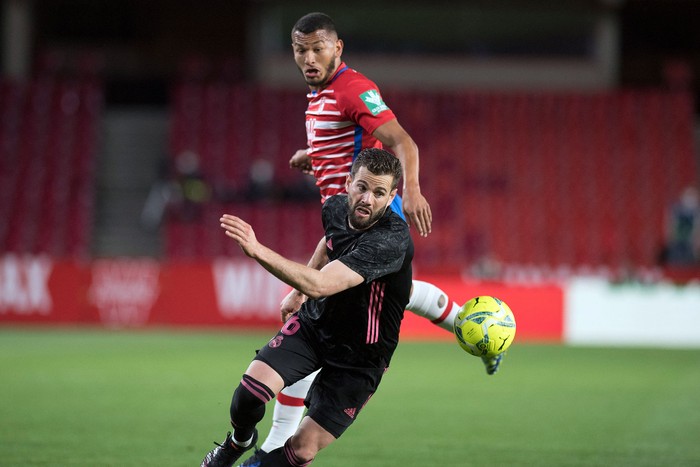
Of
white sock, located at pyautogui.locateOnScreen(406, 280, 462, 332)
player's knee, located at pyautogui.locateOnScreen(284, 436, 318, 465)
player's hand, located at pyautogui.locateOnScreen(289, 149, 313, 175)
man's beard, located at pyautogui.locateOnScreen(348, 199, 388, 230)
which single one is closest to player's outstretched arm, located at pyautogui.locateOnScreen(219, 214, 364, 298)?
man's beard, located at pyautogui.locateOnScreen(348, 199, 388, 230)

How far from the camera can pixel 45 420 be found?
7.43 metres

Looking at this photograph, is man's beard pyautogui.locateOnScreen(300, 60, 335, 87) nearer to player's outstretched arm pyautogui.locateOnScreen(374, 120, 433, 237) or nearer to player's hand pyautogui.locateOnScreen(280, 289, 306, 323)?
player's outstretched arm pyautogui.locateOnScreen(374, 120, 433, 237)

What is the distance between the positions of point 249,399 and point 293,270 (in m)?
0.77

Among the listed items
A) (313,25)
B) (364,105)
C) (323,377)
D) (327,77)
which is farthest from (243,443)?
(313,25)

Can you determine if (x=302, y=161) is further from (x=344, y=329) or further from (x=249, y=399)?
(x=249, y=399)

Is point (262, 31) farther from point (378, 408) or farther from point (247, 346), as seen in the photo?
point (378, 408)

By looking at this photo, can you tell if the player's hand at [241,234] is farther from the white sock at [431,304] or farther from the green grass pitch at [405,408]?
the green grass pitch at [405,408]

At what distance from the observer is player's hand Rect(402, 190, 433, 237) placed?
16.5 ft

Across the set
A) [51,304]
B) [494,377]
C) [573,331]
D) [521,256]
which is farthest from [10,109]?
[494,377]

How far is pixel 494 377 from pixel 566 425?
3264 mm

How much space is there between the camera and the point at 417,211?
5.02 meters

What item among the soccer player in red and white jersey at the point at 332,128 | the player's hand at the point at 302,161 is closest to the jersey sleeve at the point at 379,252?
the soccer player in red and white jersey at the point at 332,128

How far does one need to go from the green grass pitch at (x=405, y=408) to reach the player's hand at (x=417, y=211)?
1.66 meters

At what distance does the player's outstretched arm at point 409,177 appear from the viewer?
5.02m
